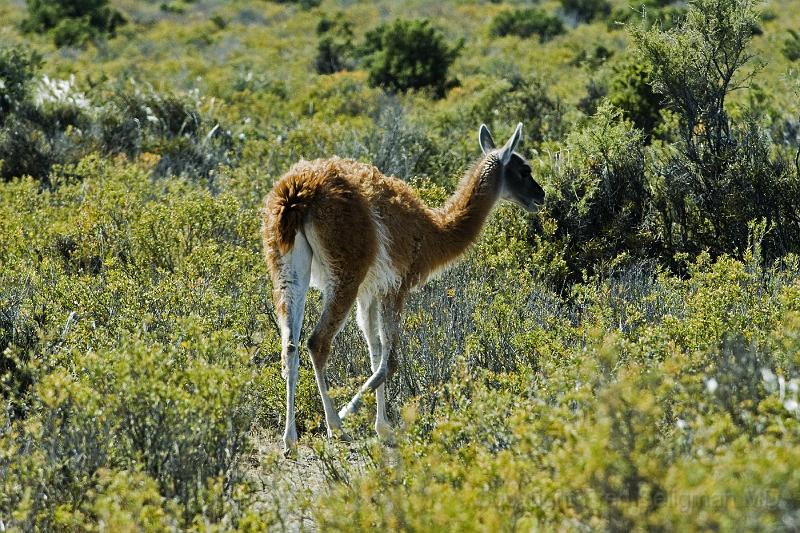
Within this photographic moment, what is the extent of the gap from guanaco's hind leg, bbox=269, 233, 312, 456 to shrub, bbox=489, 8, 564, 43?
23.3m

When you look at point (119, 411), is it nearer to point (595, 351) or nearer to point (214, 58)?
point (595, 351)

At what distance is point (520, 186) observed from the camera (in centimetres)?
691

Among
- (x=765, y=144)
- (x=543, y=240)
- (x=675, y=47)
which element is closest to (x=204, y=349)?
(x=543, y=240)

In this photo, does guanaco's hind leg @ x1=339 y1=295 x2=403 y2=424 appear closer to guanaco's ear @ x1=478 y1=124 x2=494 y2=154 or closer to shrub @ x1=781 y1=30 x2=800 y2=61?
guanaco's ear @ x1=478 y1=124 x2=494 y2=154

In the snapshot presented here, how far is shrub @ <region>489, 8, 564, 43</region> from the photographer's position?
28.1 meters

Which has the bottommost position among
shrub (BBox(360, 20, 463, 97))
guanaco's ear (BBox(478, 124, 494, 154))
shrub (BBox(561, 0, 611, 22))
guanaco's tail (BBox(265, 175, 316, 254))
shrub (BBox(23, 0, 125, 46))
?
shrub (BBox(23, 0, 125, 46))

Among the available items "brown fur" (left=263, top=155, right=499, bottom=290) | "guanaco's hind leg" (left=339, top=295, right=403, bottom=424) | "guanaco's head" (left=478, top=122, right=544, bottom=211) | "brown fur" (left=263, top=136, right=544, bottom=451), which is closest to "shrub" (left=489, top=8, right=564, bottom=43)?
"guanaco's head" (left=478, top=122, right=544, bottom=211)

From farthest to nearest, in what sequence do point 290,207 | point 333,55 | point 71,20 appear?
point 71,20 < point 333,55 < point 290,207

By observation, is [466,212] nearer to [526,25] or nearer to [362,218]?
[362,218]

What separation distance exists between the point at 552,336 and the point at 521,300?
2.91 feet

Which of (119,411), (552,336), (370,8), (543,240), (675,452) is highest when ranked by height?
(675,452)

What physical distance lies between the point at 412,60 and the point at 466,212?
1415cm

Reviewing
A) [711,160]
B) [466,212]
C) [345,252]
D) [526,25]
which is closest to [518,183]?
[466,212]

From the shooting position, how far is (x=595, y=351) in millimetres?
4523
